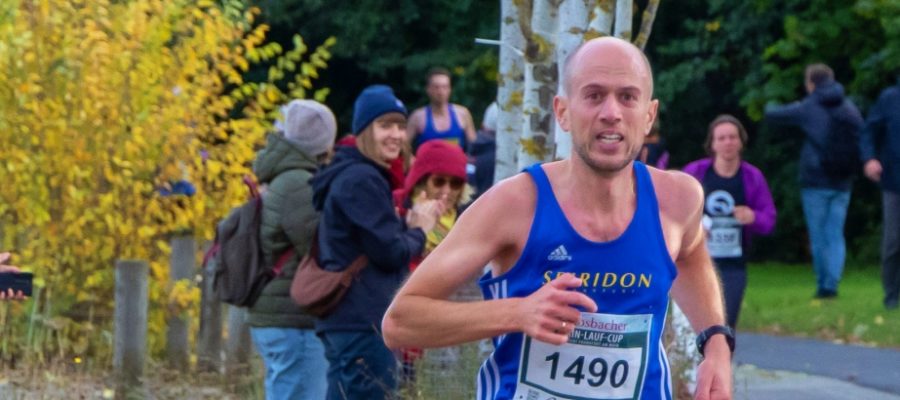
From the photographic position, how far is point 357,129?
7387 mm

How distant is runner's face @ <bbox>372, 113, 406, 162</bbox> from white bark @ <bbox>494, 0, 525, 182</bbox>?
5.79 ft

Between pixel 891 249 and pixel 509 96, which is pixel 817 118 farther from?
pixel 509 96

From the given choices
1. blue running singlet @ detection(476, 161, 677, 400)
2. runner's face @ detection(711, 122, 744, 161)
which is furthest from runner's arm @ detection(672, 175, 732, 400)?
runner's face @ detection(711, 122, 744, 161)

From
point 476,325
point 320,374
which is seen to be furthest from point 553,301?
point 320,374

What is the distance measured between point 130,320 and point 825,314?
6.82 m

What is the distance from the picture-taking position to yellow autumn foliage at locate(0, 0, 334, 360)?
424 inches

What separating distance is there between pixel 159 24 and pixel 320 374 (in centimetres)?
394

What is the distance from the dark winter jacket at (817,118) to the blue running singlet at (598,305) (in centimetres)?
1175

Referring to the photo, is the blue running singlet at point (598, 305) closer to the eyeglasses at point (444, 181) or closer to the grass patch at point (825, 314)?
the eyeglasses at point (444, 181)

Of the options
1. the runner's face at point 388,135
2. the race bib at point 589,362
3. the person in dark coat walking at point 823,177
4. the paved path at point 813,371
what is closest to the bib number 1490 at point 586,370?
the race bib at point 589,362

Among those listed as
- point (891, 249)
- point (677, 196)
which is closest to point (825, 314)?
point (891, 249)

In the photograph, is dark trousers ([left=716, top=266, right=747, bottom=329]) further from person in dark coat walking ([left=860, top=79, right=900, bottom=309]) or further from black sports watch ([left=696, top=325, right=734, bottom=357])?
black sports watch ([left=696, top=325, right=734, bottom=357])

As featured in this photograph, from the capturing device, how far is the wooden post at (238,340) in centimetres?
1007

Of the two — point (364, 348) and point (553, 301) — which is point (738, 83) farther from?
point (553, 301)
